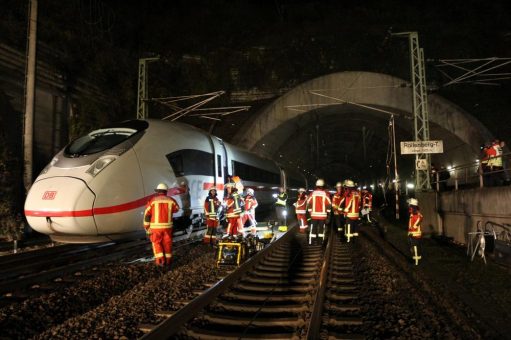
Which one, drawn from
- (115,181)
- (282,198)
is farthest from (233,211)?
(282,198)

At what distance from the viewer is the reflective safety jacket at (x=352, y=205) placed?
11.7m

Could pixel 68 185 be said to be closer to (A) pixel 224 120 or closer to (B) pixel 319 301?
(B) pixel 319 301

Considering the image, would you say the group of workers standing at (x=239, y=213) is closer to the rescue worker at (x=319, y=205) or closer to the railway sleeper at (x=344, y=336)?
the rescue worker at (x=319, y=205)

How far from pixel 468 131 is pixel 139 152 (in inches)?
650

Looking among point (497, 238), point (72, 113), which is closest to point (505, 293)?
point (497, 238)

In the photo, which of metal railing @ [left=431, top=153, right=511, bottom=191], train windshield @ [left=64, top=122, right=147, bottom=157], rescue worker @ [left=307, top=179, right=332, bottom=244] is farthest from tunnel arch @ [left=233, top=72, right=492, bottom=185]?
train windshield @ [left=64, top=122, right=147, bottom=157]

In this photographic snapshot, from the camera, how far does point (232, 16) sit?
30.3 m

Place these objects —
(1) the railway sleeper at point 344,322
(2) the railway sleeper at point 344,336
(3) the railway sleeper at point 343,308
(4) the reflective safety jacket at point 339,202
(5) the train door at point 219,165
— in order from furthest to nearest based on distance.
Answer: (5) the train door at point 219,165
(4) the reflective safety jacket at point 339,202
(3) the railway sleeper at point 343,308
(1) the railway sleeper at point 344,322
(2) the railway sleeper at point 344,336

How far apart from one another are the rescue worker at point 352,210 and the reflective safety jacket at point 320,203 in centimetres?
138

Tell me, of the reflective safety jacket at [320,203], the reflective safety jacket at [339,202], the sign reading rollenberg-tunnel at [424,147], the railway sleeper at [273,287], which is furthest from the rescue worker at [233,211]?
the sign reading rollenberg-tunnel at [424,147]

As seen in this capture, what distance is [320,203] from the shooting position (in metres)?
10.7

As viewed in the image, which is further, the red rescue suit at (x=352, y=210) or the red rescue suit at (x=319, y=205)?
the red rescue suit at (x=352, y=210)

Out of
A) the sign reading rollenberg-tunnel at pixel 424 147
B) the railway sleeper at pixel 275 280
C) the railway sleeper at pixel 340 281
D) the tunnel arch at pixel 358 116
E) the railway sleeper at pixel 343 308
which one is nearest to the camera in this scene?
the railway sleeper at pixel 343 308

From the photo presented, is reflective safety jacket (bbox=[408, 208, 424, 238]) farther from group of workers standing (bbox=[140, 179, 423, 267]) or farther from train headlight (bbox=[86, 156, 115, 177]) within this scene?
train headlight (bbox=[86, 156, 115, 177])
